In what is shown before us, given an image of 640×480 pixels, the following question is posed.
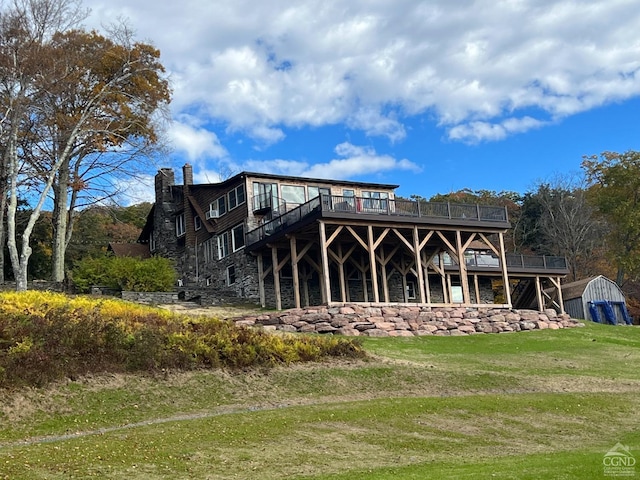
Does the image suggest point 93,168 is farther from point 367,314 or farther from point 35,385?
point 35,385

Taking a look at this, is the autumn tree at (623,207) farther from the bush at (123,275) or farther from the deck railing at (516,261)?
the bush at (123,275)

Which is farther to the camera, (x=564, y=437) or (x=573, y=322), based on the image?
(x=573, y=322)

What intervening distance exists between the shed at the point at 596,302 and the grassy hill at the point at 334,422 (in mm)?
22693

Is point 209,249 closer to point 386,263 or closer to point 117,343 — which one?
point 386,263

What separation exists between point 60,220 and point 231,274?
890 cm

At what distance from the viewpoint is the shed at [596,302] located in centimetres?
4347

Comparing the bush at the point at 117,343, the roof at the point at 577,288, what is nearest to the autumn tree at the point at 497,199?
the roof at the point at 577,288

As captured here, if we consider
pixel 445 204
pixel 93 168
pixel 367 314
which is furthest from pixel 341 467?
pixel 93 168

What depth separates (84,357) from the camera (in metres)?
15.5

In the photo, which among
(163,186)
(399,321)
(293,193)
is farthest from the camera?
(163,186)

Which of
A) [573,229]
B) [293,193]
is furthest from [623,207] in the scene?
[293,193]

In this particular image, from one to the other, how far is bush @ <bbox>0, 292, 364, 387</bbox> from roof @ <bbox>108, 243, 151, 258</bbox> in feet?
83.5

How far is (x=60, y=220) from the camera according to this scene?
121ft

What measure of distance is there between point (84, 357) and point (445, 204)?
2121cm
